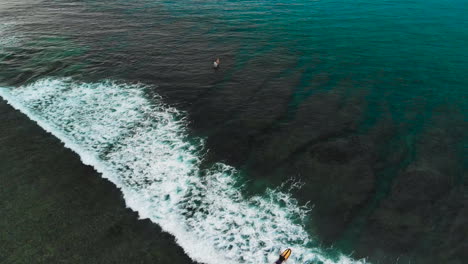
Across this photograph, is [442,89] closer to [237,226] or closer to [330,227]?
[330,227]

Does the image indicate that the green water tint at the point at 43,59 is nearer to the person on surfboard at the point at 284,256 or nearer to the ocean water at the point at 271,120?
the ocean water at the point at 271,120

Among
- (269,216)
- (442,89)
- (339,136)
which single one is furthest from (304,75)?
(269,216)

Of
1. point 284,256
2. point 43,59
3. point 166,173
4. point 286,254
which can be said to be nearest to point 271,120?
point 166,173

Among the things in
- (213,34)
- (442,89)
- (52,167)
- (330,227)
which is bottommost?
(330,227)

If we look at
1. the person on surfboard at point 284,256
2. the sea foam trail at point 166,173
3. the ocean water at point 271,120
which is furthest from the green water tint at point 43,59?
the person on surfboard at point 284,256

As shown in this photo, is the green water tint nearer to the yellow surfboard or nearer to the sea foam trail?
the sea foam trail
